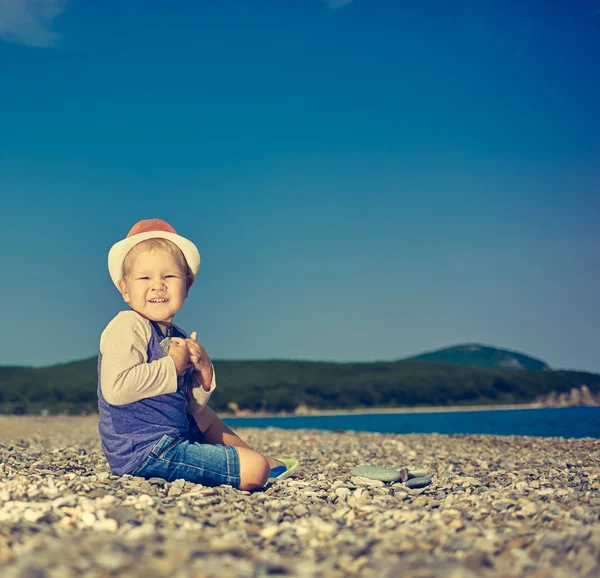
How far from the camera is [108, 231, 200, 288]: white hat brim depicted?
20.2ft

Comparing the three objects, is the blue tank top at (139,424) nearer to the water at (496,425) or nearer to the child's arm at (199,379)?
the child's arm at (199,379)

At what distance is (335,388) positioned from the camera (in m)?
106

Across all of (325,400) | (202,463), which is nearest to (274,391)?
(325,400)

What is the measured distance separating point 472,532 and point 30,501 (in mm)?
3229

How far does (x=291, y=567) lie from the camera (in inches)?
121

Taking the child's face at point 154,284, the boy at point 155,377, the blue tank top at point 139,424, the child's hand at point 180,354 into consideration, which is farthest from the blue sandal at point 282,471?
the child's face at point 154,284

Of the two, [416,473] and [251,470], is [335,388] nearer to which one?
[416,473]

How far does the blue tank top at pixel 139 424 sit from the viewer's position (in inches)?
230

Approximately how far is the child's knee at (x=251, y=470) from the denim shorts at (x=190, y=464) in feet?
0.16

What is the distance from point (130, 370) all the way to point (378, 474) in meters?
2.97

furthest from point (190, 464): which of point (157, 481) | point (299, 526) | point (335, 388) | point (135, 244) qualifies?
point (335, 388)

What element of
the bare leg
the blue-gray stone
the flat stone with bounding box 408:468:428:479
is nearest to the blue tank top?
the bare leg

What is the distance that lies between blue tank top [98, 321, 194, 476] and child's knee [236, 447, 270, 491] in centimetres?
68

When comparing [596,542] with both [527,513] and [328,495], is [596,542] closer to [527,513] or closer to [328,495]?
[527,513]
